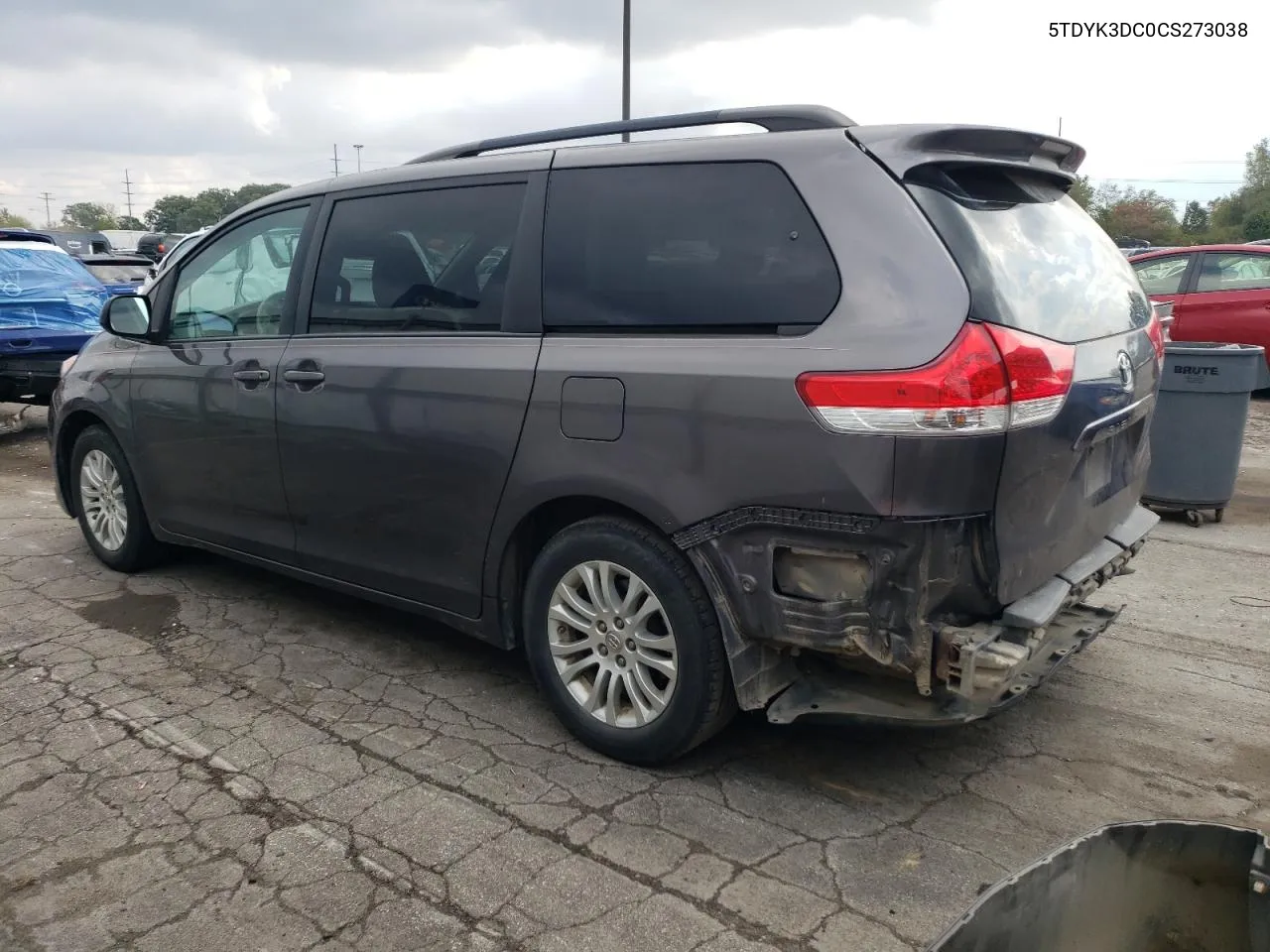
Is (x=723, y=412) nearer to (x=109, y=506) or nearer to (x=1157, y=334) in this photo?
(x=1157, y=334)

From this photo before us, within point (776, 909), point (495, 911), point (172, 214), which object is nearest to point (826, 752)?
point (776, 909)

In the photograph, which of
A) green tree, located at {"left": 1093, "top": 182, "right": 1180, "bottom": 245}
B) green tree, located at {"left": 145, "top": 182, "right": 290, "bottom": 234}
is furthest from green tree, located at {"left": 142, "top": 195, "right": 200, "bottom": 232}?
green tree, located at {"left": 1093, "top": 182, "right": 1180, "bottom": 245}

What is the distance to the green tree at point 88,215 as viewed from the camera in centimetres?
10007

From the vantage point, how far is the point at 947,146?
288 centimetres

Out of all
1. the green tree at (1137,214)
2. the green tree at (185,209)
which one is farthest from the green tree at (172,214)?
the green tree at (1137,214)

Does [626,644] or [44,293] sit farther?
[44,293]

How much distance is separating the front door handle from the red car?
31.8 feet

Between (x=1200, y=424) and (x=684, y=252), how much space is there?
441 cm

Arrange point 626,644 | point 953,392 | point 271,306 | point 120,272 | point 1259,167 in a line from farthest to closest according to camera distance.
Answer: point 1259,167 → point 120,272 → point 271,306 → point 626,644 → point 953,392

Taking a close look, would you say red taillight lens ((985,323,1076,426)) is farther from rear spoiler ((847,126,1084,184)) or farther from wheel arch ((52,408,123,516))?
wheel arch ((52,408,123,516))

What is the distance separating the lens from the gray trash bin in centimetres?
600

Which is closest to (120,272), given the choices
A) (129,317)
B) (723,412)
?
(129,317)

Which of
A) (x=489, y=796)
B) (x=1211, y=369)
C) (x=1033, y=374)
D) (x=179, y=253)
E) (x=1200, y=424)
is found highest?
(x=179, y=253)

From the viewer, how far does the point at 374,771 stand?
329cm
